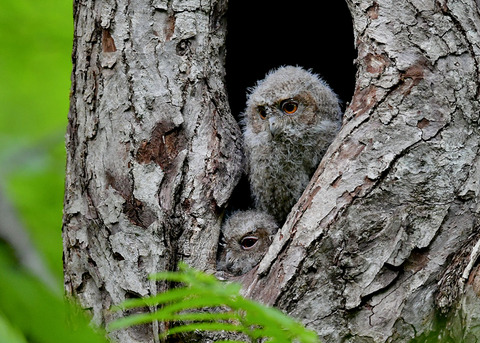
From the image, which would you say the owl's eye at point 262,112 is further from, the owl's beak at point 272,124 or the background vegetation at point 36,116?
the background vegetation at point 36,116

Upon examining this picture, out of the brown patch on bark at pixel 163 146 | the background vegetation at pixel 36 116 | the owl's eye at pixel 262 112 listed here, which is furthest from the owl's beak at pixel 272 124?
the background vegetation at pixel 36 116

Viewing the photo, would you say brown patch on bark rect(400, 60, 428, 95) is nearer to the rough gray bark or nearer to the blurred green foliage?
the rough gray bark

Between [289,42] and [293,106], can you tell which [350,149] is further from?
[289,42]

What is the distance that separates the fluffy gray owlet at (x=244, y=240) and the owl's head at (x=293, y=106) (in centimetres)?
54

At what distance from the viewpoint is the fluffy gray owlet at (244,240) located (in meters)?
3.41

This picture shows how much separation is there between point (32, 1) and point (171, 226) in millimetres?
3022

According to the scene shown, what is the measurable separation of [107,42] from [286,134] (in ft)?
4.10

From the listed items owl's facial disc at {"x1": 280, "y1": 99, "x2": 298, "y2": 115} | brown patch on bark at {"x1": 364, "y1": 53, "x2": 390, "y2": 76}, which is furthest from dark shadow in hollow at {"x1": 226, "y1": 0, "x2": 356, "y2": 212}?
brown patch on bark at {"x1": 364, "y1": 53, "x2": 390, "y2": 76}

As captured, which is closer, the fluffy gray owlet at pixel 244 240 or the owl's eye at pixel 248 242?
the fluffy gray owlet at pixel 244 240

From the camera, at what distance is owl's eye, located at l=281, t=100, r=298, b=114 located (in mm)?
4016

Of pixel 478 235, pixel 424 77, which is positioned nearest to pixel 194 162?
pixel 424 77

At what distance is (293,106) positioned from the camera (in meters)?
4.02

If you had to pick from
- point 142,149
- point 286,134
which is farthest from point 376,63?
point 142,149

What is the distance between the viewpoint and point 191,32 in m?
3.35
